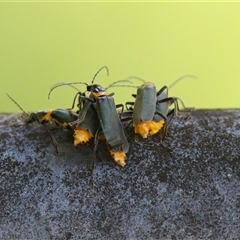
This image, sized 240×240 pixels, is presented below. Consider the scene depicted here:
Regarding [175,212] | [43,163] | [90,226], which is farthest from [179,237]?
[43,163]

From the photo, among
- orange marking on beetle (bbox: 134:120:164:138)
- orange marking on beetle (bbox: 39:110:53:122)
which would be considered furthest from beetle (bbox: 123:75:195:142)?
orange marking on beetle (bbox: 39:110:53:122)

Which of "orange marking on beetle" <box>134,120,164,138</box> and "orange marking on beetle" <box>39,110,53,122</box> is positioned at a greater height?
"orange marking on beetle" <box>39,110,53,122</box>

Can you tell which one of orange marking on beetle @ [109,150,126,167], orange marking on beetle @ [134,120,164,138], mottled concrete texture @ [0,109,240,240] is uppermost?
orange marking on beetle @ [134,120,164,138]

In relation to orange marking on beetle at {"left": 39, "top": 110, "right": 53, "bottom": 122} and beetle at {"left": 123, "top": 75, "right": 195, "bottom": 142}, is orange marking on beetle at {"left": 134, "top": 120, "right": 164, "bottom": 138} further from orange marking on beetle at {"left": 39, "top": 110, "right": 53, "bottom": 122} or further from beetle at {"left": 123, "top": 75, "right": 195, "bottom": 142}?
orange marking on beetle at {"left": 39, "top": 110, "right": 53, "bottom": 122}

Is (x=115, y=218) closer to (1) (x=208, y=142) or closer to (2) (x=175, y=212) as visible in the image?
(2) (x=175, y=212)

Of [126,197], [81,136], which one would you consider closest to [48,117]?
[81,136]

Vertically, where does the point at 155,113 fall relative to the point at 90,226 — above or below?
above

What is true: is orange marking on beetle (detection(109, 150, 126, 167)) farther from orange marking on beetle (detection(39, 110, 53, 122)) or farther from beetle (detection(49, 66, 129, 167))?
orange marking on beetle (detection(39, 110, 53, 122))
